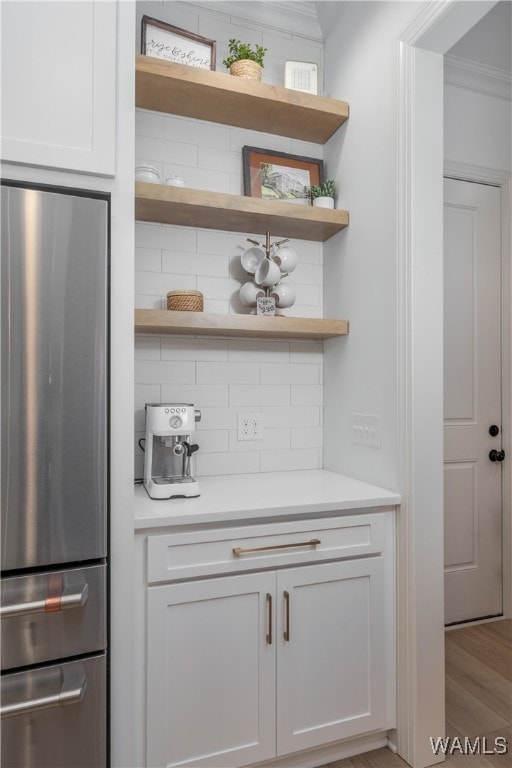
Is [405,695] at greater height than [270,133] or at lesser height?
lesser

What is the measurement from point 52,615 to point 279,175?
1.93 metres

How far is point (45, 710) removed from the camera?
119 centimetres

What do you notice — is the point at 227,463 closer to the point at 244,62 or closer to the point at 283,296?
the point at 283,296

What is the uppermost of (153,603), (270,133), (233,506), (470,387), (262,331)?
(270,133)

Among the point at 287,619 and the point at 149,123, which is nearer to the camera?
the point at 287,619

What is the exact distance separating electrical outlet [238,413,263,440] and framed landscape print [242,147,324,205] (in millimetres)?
984

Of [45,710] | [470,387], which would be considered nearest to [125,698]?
[45,710]

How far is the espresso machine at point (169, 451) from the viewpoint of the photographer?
61.9 inches

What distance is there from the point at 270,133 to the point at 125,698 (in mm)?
2267

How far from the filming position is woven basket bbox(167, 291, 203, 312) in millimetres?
1788

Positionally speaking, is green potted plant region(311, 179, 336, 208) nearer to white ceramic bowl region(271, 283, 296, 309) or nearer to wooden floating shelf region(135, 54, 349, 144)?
wooden floating shelf region(135, 54, 349, 144)

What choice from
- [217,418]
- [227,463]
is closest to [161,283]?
[217,418]

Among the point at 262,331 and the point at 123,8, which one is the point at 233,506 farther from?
the point at 123,8

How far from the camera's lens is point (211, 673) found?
4.63 ft
